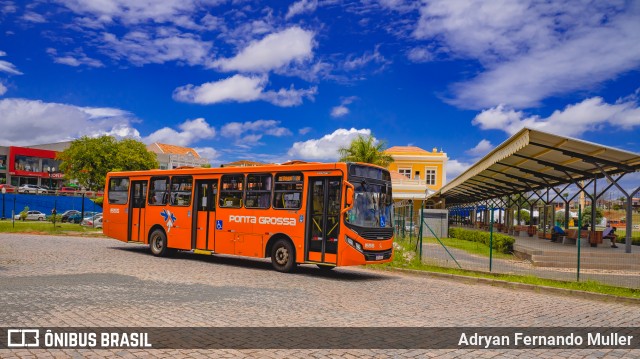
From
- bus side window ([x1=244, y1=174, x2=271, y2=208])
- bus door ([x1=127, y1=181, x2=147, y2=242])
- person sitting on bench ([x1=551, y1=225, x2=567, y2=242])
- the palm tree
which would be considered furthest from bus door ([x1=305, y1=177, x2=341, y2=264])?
the palm tree

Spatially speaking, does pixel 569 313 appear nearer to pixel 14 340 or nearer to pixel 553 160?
pixel 14 340

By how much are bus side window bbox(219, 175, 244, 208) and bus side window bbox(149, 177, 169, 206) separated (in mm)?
2897

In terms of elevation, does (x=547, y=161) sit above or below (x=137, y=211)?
above

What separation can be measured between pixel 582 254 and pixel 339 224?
9751 mm

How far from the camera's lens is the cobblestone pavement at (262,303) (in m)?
7.32

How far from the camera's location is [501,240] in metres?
24.0

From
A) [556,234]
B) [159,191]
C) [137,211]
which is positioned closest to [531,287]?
[159,191]

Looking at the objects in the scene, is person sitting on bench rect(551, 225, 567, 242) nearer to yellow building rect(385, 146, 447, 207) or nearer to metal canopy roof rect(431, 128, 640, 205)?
metal canopy roof rect(431, 128, 640, 205)

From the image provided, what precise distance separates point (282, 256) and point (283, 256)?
43 millimetres

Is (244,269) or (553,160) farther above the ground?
(553,160)

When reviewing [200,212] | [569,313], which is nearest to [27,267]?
[200,212]

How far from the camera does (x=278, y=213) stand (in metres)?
15.2

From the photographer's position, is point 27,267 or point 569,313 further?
point 27,267

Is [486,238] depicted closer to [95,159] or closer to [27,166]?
[95,159]
